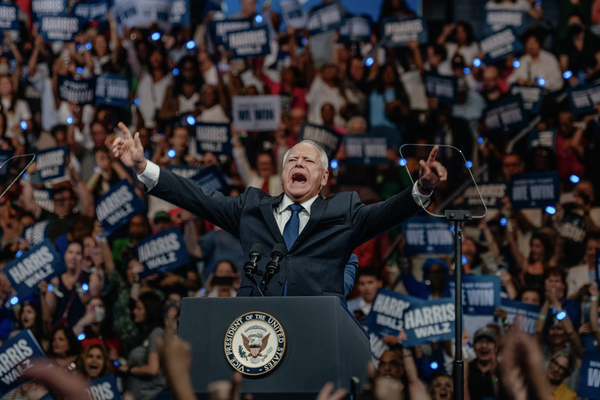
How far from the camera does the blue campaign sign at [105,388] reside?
205 inches

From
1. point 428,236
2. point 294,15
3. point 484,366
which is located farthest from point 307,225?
point 294,15

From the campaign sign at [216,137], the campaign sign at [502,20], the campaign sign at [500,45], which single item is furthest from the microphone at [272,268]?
the campaign sign at [502,20]

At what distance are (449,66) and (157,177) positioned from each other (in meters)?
5.20

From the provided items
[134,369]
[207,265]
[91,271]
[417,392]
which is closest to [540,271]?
[417,392]

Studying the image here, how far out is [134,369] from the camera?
550 cm

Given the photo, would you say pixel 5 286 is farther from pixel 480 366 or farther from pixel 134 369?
pixel 480 366

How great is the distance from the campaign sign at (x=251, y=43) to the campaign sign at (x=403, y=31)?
1.18 m

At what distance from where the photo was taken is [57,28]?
800cm

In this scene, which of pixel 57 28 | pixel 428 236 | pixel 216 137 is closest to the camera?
pixel 428 236

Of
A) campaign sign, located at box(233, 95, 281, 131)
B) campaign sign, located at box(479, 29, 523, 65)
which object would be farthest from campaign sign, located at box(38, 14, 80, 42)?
campaign sign, located at box(479, 29, 523, 65)

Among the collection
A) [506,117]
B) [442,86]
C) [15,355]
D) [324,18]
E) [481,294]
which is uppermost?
[324,18]

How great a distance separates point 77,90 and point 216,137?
155 centimetres

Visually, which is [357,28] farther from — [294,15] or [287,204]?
[287,204]

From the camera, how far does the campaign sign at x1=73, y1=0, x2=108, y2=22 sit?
8.22 m
